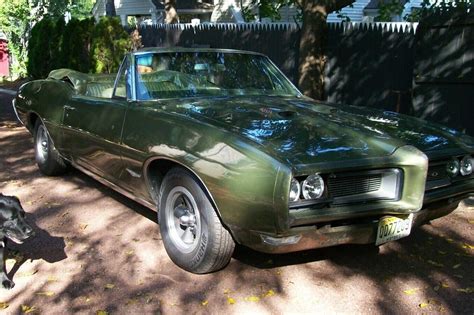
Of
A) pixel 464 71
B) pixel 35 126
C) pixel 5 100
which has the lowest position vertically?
pixel 5 100

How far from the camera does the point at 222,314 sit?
3.35 metres

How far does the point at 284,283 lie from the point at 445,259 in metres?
1.39

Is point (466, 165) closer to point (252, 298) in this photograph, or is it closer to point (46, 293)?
point (252, 298)

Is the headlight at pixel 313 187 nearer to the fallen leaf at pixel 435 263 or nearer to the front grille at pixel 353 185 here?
the front grille at pixel 353 185

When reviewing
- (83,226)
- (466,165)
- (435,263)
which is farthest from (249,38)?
(435,263)

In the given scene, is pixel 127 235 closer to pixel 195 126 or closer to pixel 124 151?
pixel 124 151

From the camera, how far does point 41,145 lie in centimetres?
638

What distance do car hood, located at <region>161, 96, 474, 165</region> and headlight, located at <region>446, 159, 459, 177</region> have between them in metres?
0.10

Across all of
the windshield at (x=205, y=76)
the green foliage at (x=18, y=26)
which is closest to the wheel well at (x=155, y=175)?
the windshield at (x=205, y=76)

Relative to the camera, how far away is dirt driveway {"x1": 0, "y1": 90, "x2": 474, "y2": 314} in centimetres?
347

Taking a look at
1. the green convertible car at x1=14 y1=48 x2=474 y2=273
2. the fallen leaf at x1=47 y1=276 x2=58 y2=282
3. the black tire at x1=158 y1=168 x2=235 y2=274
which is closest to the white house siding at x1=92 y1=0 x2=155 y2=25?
the green convertible car at x1=14 y1=48 x2=474 y2=273

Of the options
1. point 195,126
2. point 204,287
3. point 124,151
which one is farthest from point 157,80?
→ point 204,287

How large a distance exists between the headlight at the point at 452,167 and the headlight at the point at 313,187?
121 centimetres

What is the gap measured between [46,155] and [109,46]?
26.7 feet
